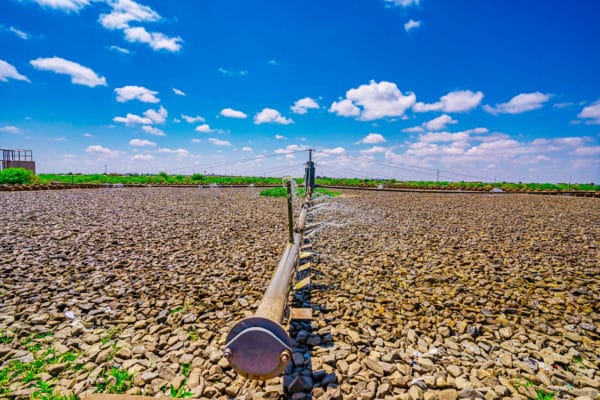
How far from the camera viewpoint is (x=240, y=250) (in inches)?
242

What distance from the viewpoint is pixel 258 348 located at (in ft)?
5.58

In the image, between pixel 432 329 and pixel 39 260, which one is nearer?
pixel 432 329

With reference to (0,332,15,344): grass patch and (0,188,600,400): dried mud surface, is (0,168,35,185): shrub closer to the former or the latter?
(0,188,600,400): dried mud surface

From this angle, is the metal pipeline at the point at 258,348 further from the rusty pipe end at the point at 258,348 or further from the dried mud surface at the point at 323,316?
the dried mud surface at the point at 323,316

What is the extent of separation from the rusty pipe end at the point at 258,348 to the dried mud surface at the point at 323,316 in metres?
0.67

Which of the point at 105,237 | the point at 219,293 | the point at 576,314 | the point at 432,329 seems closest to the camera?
the point at 432,329

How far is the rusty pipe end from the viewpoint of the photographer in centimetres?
168

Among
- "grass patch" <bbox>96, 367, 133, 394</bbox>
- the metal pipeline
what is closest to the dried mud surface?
"grass patch" <bbox>96, 367, 133, 394</bbox>

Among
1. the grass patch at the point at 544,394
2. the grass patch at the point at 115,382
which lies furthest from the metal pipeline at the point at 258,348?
the grass patch at the point at 544,394

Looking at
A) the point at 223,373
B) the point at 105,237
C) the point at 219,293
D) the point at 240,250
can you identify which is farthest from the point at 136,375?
the point at 105,237

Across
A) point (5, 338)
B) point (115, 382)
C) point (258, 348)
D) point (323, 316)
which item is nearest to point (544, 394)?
point (323, 316)

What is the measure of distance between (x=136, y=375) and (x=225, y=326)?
95 centimetres

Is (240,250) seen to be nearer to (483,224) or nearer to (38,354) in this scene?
(38,354)

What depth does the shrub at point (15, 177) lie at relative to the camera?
23.2 m
